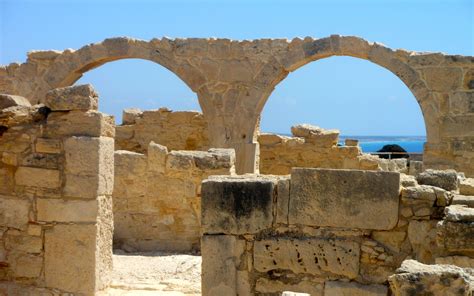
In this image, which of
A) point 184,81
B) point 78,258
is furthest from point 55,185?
point 184,81

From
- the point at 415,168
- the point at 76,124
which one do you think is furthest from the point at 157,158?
the point at 415,168

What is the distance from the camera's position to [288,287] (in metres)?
3.90

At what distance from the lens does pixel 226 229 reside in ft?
12.9

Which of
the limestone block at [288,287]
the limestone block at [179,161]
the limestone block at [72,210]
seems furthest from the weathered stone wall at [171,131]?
the limestone block at [288,287]

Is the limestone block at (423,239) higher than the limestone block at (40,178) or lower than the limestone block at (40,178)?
lower

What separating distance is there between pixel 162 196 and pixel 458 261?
414 cm

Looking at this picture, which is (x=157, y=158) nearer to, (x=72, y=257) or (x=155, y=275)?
(x=155, y=275)

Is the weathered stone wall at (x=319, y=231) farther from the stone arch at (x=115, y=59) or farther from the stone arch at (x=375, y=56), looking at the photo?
the stone arch at (x=115, y=59)

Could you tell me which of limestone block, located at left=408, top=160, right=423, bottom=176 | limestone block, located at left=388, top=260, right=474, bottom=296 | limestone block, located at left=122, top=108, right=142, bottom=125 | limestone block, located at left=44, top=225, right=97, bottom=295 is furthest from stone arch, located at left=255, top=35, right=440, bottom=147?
limestone block, located at left=388, top=260, right=474, bottom=296

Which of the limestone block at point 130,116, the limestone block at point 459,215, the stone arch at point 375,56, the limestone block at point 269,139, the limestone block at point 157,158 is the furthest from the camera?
the limestone block at point 130,116

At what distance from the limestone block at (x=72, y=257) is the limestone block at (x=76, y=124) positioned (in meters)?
0.82

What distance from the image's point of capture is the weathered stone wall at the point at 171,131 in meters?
12.7

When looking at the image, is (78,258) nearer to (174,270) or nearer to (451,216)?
(174,270)

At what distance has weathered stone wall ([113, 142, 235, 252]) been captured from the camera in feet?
22.4
